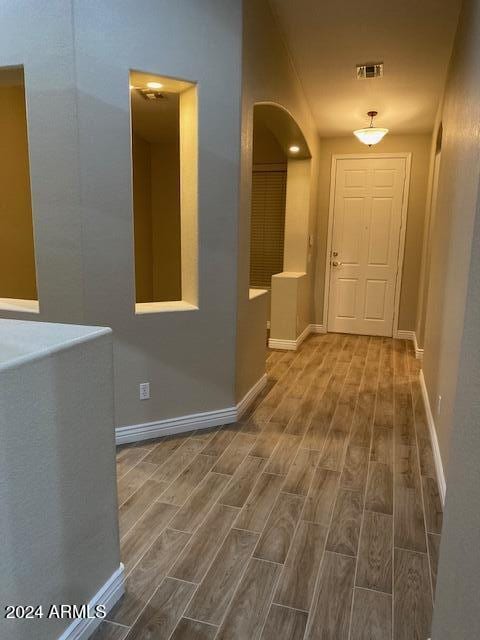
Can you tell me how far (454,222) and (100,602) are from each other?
2627mm

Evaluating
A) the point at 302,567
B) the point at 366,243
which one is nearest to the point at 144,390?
the point at 302,567

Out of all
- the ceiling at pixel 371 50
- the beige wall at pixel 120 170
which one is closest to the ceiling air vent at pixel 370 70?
the ceiling at pixel 371 50

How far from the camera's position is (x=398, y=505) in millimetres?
2305

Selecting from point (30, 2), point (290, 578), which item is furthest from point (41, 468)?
point (30, 2)

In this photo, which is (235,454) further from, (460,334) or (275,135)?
(275,135)

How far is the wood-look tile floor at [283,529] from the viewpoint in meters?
1.59

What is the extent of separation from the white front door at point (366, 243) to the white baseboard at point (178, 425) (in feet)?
11.3

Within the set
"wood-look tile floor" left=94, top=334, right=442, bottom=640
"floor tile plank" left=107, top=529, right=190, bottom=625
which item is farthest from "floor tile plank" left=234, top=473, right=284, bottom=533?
"floor tile plank" left=107, top=529, right=190, bottom=625

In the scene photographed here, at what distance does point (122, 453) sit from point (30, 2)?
8.58 feet

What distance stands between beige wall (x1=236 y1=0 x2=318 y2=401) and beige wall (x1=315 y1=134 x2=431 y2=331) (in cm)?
227

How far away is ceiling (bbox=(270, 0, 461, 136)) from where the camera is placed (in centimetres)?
315

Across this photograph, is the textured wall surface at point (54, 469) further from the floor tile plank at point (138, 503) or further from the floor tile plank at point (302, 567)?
the floor tile plank at point (302, 567)

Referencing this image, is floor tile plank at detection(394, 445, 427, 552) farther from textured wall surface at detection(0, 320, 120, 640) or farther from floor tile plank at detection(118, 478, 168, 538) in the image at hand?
textured wall surface at detection(0, 320, 120, 640)

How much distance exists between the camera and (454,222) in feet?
8.67
